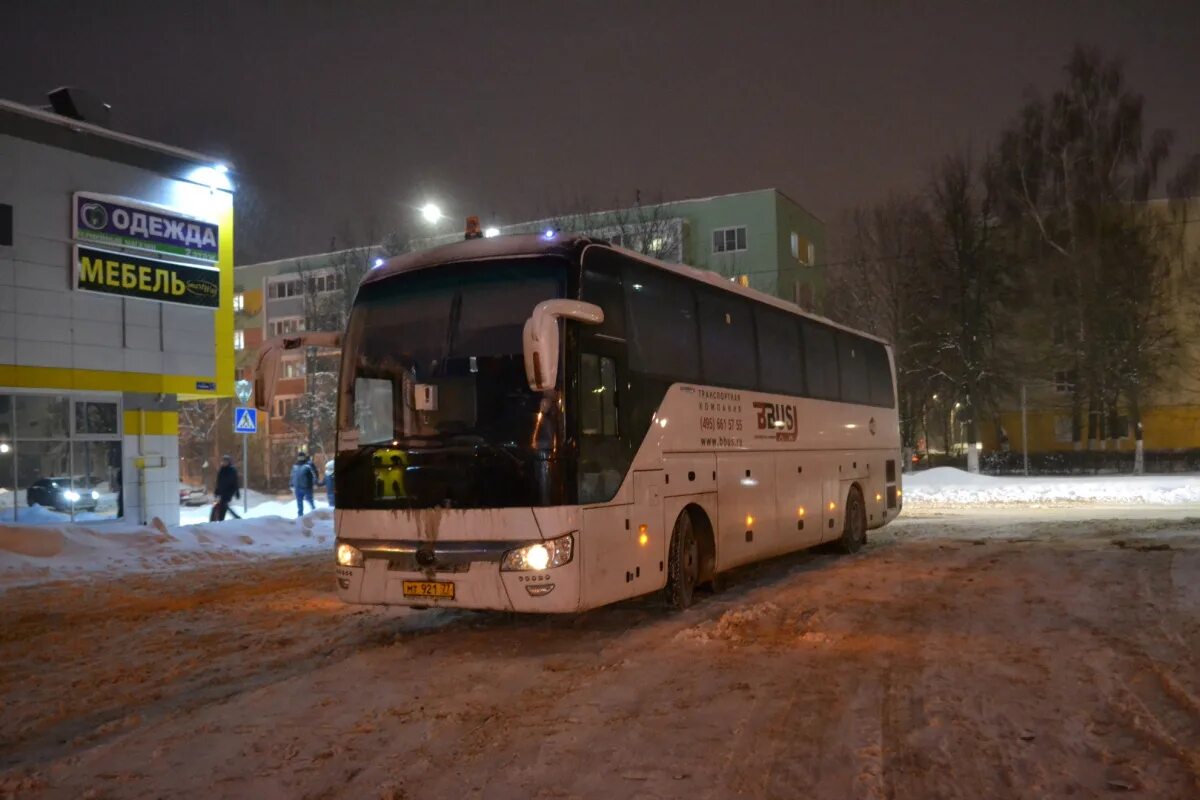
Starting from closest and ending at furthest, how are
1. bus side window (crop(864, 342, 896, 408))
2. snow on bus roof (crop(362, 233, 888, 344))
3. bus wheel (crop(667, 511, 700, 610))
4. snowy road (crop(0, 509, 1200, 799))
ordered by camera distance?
snowy road (crop(0, 509, 1200, 799)), snow on bus roof (crop(362, 233, 888, 344)), bus wheel (crop(667, 511, 700, 610)), bus side window (crop(864, 342, 896, 408))

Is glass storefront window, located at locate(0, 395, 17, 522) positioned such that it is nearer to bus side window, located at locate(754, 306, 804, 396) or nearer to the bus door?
bus side window, located at locate(754, 306, 804, 396)

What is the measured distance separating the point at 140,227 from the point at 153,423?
4435 millimetres

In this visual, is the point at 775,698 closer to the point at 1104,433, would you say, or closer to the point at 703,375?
the point at 703,375

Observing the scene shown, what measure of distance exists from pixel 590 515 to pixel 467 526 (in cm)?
106

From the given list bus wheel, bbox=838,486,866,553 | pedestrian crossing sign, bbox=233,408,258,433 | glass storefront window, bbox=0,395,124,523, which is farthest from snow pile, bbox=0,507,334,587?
bus wheel, bbox=838,486,866,553

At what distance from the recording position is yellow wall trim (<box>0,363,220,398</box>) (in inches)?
821

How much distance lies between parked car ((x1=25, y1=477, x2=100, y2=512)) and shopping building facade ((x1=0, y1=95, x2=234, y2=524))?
0.09 ft

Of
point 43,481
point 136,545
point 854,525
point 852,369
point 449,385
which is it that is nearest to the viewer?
point 449,385

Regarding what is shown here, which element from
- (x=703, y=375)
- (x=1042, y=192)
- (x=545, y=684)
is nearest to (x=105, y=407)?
(x=703, y=375)

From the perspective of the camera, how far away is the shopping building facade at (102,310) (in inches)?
829

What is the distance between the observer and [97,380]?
73.6 feet

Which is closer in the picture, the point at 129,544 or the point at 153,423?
the point at 129,544

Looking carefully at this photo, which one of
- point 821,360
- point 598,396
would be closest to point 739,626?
point 598,396

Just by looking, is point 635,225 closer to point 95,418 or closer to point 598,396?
point 95,418
